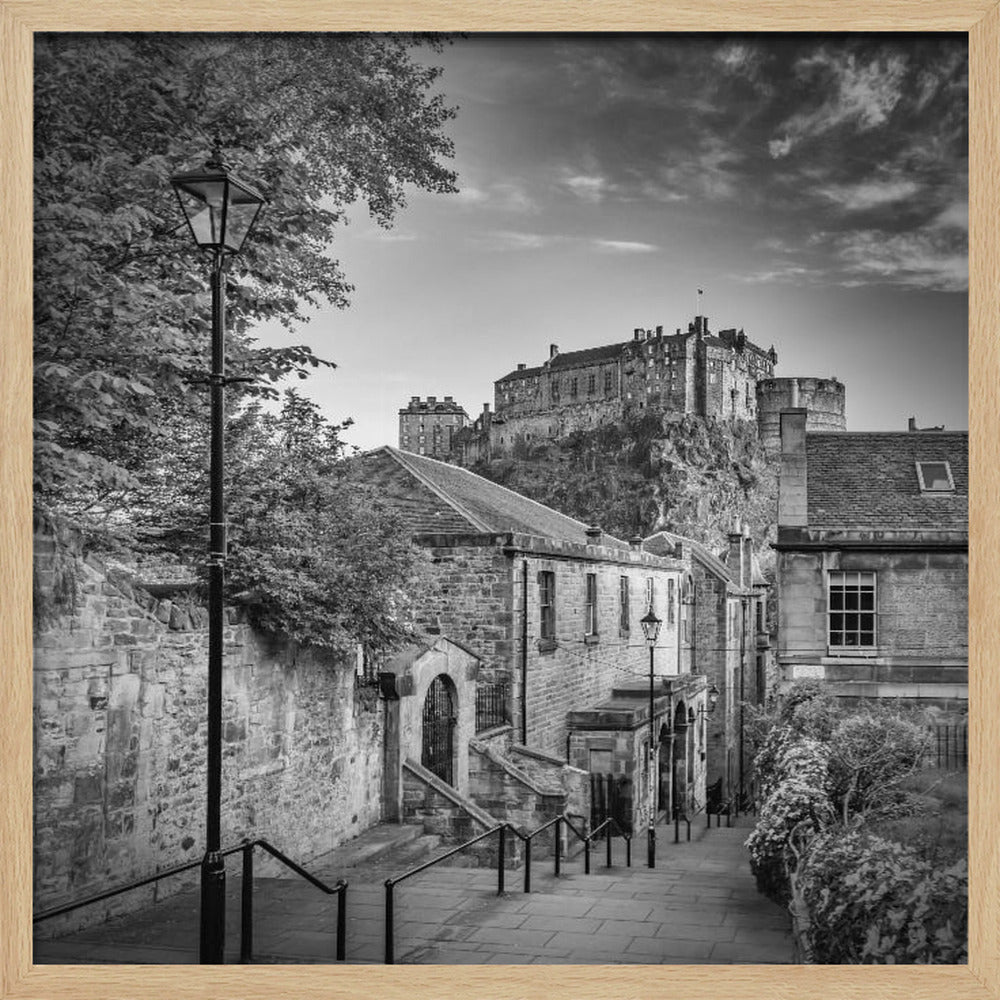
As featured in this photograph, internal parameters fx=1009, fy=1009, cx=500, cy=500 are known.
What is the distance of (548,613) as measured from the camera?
11148 millimetres

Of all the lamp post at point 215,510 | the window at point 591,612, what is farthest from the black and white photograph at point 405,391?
the window at point 591,612

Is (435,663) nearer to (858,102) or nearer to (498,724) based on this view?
(498,724)

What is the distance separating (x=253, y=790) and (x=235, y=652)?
1025 millimetres

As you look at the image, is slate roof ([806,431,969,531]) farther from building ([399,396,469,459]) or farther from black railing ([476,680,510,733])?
black railing ([476,680,510,733])

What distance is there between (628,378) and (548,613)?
4655 millimetres

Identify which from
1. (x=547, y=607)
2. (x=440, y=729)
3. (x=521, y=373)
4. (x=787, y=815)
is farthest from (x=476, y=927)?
(x=547, y=607)

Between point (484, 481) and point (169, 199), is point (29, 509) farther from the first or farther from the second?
point (484, 481)

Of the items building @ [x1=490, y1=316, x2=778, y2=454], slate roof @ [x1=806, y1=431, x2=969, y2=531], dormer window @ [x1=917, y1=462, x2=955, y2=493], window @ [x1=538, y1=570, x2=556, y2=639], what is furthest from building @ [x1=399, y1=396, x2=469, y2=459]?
window @ [x1=538, y1=570, x2=556, y2=639]

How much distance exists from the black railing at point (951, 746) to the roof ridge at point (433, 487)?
157 inches

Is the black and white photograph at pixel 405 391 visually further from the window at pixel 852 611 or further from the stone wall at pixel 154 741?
the window at pixel 852 611

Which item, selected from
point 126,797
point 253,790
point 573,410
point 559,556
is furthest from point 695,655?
point 126,797

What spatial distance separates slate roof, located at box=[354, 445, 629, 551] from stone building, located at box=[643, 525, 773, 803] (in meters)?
1.06

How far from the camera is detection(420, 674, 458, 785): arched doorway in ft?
35.7

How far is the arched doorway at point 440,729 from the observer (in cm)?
1087
